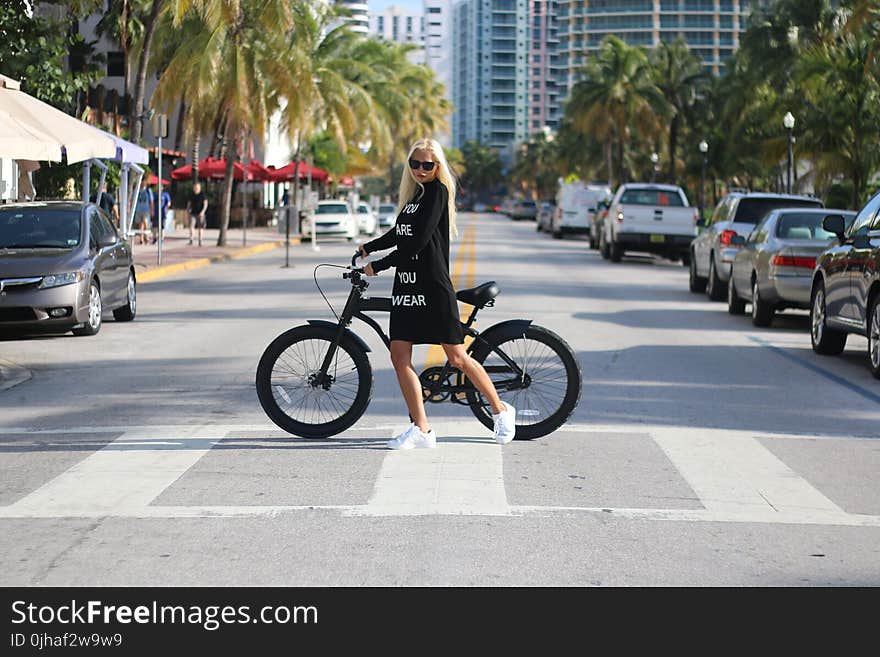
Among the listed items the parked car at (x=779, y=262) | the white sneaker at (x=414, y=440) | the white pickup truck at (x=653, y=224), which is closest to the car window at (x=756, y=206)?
the parked car at (x=779, y=262)

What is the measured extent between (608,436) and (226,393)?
11.6 feet

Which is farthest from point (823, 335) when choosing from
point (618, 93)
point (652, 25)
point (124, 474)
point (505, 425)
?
point (652, 25)

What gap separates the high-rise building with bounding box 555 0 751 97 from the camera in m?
153

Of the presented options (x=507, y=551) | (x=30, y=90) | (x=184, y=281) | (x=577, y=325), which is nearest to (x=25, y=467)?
(x=507, y=551)

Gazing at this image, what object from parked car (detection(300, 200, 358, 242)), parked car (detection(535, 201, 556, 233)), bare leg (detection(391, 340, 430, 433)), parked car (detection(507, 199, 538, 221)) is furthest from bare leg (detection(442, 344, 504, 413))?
parked car (detection(507, 199, 538, 221))

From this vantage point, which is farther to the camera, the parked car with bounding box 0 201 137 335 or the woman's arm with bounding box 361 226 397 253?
the parked car with bounding box 0 201 137 335

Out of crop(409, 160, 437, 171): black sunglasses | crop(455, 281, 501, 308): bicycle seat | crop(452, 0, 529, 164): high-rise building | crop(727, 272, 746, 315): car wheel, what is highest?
crop(452, 0, 529, 164): high-rise building

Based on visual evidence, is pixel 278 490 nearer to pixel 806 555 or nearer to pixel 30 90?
pixel 806 555

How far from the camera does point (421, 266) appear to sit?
9141mm

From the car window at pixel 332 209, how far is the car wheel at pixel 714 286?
1161 inches

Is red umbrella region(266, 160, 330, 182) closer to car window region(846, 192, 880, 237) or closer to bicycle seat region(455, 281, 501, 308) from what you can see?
car window region(846, 192, 880, 237)

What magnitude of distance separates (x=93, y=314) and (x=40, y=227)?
143 centimetres

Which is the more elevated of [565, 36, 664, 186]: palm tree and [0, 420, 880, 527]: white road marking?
[565, 36, 664, 186]: palm tree

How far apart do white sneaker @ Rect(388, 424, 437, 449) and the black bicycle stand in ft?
1.13
